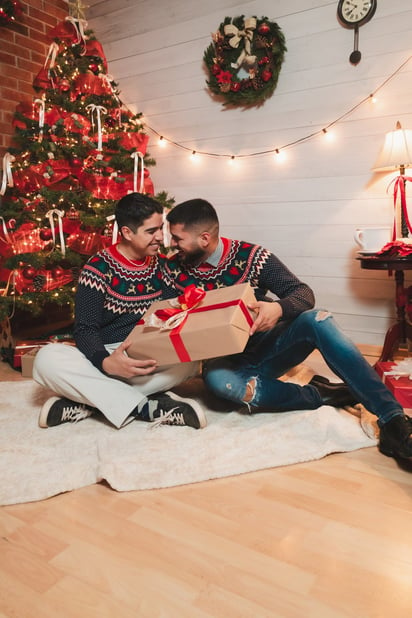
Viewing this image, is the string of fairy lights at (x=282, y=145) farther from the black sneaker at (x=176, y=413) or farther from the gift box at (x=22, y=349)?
the black sneaker at (x=176, y=413)

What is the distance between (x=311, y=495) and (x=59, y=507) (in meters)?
0.70

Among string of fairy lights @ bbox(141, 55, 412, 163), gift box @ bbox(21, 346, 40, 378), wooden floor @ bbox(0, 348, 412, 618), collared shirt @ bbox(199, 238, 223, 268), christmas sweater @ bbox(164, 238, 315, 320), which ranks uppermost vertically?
string of fairy lights @ bbox(141, 55, 412, 163)

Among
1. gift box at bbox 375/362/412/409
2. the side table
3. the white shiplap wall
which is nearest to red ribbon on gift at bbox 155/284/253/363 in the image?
gift box at bbox 375/362/412/409

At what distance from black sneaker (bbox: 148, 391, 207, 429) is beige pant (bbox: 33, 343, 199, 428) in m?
0.07

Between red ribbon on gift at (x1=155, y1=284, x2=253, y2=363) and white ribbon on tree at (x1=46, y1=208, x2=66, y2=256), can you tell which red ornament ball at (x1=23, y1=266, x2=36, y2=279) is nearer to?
white ribbon on tree at (x1=46, y1=208, x2=66, y2=256)

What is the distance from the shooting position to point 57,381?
1649mm

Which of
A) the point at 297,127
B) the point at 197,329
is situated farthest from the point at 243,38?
the point at 197,329

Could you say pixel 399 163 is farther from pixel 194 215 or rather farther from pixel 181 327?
pixel 181 327

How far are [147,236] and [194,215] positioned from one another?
195mm

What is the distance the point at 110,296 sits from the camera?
5.79 feet

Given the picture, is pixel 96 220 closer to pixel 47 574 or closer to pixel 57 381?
pixel 57 381

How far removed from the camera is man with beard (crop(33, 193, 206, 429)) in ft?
5.41

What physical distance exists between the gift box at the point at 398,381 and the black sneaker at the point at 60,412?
1.15 m

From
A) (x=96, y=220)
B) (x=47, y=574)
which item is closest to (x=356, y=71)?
(x=96, y=220)
